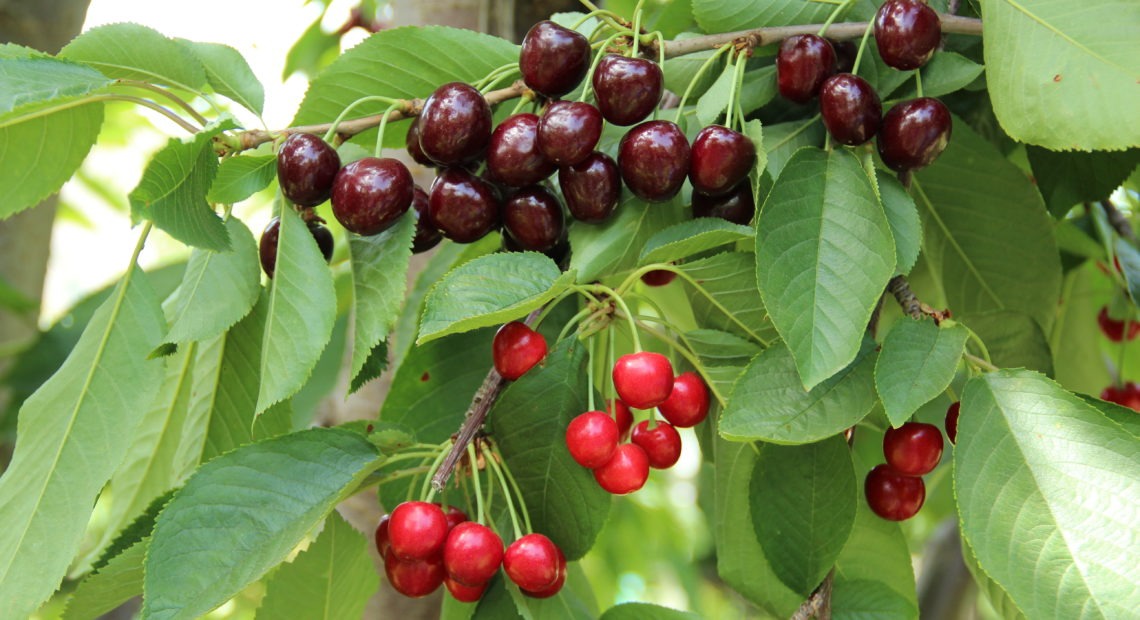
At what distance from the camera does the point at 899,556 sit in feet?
3.72

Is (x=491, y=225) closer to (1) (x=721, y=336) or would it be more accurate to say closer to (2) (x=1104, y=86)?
(1) (x=721, y=336)

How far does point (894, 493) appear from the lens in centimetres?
110

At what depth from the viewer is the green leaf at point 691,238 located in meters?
0.92

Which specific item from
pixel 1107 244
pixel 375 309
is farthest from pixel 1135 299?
pixel 375 309

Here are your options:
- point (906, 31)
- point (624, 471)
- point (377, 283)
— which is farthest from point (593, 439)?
point (906, 31)

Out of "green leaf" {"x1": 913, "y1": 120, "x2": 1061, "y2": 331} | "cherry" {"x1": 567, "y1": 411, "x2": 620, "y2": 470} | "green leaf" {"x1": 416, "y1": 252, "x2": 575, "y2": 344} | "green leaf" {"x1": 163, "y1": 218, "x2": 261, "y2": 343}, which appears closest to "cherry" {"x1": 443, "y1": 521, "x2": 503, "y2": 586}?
"cherry" {"x1": 567, "y1": 411, "x2": 620, "y2": 470}

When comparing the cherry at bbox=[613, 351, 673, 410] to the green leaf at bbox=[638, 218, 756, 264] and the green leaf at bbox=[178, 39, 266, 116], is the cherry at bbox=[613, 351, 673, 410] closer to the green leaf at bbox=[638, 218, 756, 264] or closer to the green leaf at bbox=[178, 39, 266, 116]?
the green leaf at bbox=[638, 218, 756, 264]

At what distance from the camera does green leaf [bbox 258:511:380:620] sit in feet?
3.72

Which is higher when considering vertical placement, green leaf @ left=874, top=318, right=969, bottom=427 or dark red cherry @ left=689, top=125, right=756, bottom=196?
dark red cherry @ left=689, top=125, right=756, bottom=196

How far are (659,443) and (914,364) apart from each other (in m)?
0.30

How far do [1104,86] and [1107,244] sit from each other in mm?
656

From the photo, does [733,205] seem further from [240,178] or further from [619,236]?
[240,178]

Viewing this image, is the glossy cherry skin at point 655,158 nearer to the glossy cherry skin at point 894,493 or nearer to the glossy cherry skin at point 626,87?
the glossy cherry skin at point 626,87

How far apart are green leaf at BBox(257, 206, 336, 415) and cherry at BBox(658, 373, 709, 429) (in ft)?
1.19
